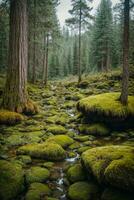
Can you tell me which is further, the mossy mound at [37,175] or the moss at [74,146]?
the moss at [74,146]

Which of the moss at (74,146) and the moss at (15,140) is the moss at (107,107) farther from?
the moss at (15,140)

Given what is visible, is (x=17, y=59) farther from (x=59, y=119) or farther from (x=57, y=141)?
(x=57, y=141)

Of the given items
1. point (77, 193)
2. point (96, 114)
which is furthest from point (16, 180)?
point (96, 114)

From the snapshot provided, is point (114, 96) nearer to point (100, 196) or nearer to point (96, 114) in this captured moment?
point (96, 114)

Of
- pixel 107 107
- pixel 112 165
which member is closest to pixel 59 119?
pixel 107 107

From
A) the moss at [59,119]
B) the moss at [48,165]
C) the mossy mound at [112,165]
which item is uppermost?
the mossy mound at [112,165]

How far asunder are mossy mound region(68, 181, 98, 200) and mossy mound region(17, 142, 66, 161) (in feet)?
5.72

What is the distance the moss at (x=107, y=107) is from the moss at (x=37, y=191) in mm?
4947

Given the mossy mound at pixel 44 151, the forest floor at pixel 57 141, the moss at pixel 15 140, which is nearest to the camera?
the forest floor at pixel 57 141

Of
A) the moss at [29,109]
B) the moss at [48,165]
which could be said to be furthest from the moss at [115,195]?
the moss at [29,109]

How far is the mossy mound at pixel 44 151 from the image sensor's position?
677 cm

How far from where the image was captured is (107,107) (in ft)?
31.5

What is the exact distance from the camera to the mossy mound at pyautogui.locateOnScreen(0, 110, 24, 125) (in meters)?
9.72

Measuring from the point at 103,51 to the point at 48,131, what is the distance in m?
27.5
